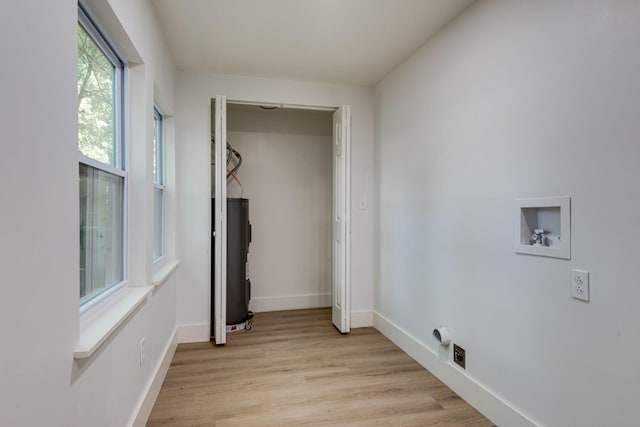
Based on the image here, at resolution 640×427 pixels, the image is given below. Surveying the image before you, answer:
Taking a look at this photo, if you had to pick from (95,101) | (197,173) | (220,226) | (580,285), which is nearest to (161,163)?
(197,173)

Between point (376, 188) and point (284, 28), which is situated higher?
point (284, 28)

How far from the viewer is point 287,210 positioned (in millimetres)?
4098

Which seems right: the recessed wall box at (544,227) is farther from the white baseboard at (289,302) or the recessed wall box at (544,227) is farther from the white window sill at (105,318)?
the white baseboard at (289,302)

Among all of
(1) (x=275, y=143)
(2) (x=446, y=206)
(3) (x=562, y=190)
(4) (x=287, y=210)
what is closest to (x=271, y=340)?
(4) (x=287, y=210)

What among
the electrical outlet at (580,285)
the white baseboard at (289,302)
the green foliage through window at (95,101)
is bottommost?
the white baseboard at (289,302)

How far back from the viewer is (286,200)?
4094 millimetres

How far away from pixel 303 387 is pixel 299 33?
8.01 feet

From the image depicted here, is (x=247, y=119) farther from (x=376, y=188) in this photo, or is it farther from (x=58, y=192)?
(x=58, y=192)

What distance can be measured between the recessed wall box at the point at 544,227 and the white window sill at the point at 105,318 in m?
1.89

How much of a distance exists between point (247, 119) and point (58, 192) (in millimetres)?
3169

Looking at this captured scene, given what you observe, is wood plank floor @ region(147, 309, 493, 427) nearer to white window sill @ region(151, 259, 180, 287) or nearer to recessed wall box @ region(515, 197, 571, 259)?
white window sill @ region(151, 259, 180, 287)

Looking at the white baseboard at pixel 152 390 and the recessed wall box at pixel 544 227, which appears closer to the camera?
the recessed wall box at pixel 544 227

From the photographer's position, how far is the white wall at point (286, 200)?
13.0 feet

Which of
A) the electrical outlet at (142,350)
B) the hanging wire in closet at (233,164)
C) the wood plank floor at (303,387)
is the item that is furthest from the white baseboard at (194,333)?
the hanging wire in closet at (233,164)
